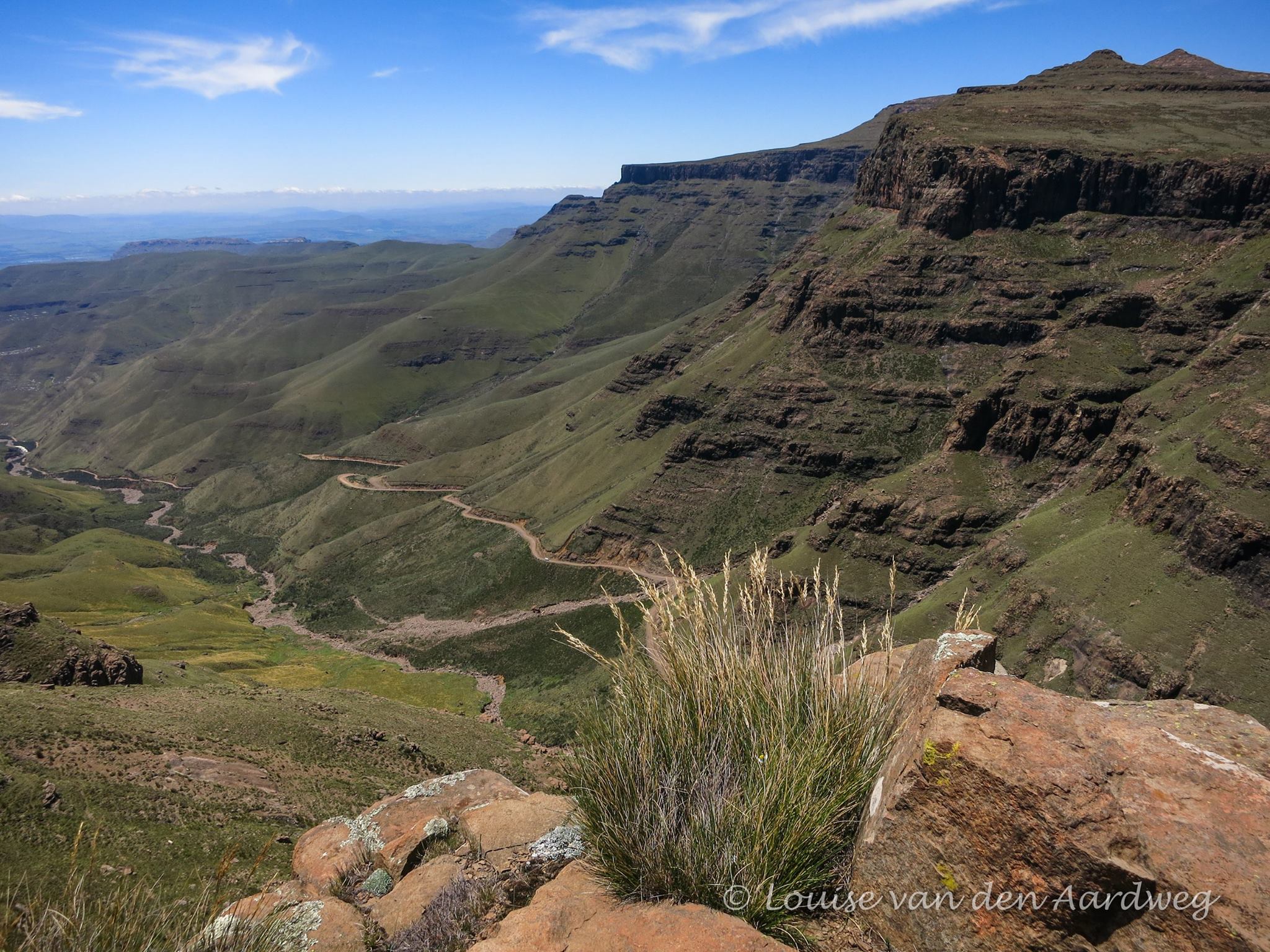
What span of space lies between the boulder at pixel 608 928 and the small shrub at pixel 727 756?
23 centimetres

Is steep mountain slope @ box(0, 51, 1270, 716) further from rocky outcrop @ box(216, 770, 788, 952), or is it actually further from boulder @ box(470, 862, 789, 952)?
boulder @ box(470, 862, 789, 952)

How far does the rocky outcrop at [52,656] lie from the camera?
39344 millimetres

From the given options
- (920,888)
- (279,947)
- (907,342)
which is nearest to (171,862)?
(279,947)

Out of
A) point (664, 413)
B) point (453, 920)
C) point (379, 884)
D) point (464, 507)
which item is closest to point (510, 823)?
point (379, 884)

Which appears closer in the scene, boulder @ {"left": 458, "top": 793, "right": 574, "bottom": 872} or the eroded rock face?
boulder @ {"left": 458, "top": 793, "right": 574, "bottom": 872}

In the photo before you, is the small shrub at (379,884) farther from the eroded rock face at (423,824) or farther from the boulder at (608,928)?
the boulder at (608,928)

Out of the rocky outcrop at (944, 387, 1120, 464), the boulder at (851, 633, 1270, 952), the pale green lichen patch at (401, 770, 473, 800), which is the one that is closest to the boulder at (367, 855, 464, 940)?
the pale green lichen patch at (401, 770, 473, 800)

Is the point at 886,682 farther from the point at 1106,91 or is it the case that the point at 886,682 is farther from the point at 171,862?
the point at 1106,91

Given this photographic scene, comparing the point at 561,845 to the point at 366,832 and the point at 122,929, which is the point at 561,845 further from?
the point at 366,832

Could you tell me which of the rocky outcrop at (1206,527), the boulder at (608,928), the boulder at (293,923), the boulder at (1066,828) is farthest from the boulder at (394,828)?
the rocky outcrop at (1206,527)

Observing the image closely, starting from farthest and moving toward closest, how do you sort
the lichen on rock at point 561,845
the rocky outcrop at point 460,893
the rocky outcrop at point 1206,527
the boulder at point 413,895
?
the rocky outcrop at point 1206,527
the boulder at point 413,895
the lichen on rock at point 561,845
the rocky outcrop at point 460,893

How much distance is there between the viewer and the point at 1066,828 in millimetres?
6008

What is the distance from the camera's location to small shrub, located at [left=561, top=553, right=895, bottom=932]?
734 cm

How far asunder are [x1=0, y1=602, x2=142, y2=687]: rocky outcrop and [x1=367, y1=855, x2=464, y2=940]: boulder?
38433mm
